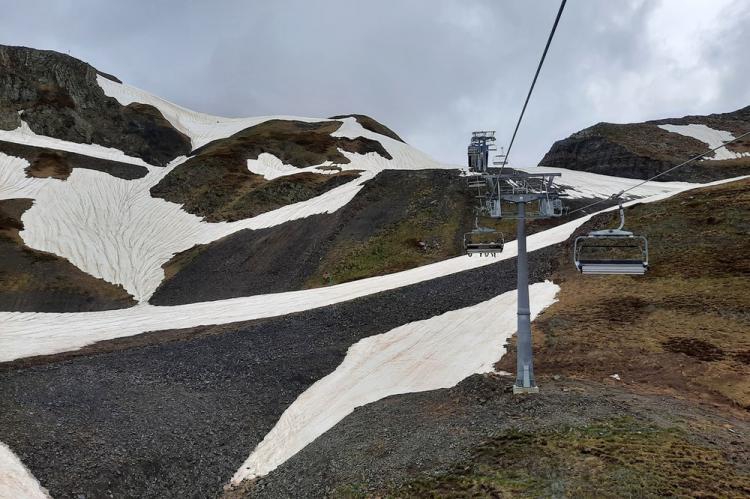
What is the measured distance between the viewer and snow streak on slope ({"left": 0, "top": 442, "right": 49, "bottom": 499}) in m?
11.6

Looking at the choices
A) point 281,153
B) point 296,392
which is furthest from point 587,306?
point 281,153

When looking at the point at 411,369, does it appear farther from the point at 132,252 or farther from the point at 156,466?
the point at 132,252

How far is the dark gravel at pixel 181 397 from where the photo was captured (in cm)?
1376

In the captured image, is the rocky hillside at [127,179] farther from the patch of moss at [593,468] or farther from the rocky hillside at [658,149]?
the patch of moss at [593,468]

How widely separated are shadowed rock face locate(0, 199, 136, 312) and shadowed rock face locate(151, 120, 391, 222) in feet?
58.5

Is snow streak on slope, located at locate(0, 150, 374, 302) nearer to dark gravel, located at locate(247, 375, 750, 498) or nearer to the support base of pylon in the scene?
dark gravel, located at locate(247, 375, 750, 498)

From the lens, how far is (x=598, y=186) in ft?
177

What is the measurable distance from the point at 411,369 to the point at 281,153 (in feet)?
220

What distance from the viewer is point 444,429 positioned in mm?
13883

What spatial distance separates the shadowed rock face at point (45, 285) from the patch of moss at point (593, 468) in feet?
135

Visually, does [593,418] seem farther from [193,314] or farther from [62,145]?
[62,145]

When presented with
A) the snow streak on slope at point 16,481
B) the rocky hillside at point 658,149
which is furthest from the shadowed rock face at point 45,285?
the rocky hillside at point 658,149

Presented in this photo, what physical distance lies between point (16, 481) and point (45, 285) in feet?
123

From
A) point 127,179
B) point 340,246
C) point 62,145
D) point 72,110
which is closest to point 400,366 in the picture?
point 340,246
